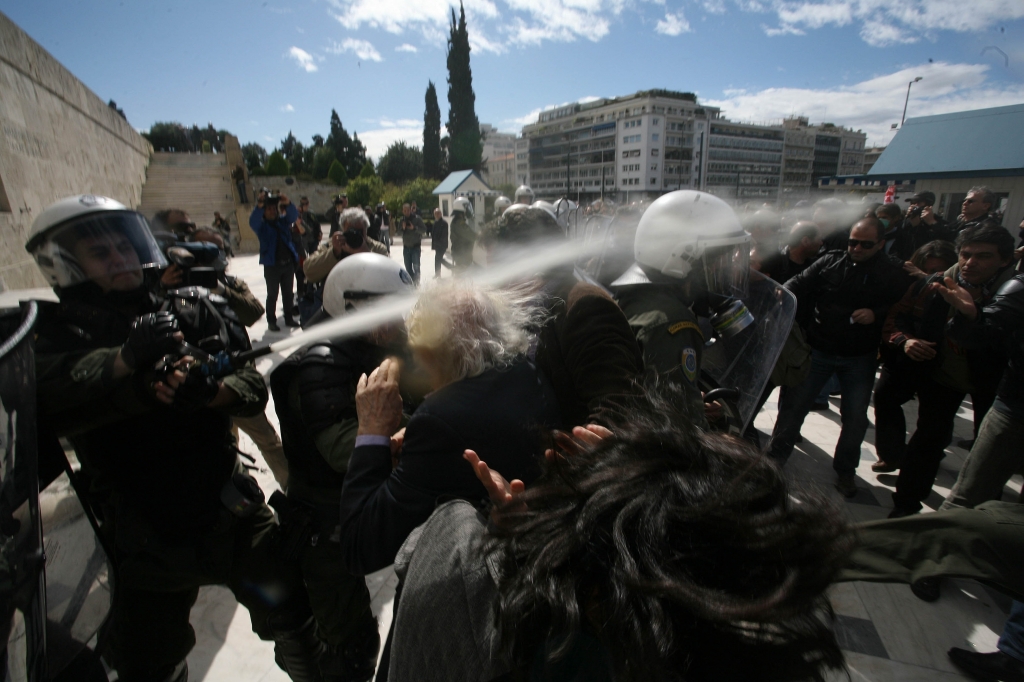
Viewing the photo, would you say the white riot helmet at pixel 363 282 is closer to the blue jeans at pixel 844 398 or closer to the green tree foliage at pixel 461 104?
the blue jeans at pixel 844 398

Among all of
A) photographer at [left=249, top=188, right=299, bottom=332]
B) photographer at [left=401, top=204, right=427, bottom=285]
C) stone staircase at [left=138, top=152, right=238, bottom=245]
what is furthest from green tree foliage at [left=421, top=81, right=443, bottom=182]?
photographer at [left=249, top=188, right=299, bottom=332]

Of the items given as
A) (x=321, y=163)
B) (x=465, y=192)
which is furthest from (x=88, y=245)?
(x=321, y=163)

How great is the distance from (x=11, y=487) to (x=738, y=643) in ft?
4.14

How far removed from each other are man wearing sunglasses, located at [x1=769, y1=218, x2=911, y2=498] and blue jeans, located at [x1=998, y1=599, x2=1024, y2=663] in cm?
144

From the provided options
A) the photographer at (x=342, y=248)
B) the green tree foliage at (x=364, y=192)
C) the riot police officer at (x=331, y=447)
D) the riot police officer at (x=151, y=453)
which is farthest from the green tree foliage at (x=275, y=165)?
the riot police officer at (x=331, y=447)

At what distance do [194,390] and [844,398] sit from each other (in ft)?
12.7

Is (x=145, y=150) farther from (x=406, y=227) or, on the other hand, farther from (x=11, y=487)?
(x=11, y=487)

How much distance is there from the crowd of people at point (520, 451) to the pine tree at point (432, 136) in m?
66.5

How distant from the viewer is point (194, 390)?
1485 mm

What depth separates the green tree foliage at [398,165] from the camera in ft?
217

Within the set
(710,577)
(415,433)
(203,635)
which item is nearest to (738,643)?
(710,577)

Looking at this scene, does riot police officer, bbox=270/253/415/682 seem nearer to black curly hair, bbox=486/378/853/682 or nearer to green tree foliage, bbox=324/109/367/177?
black curly hair, bbox=486/378/853/682

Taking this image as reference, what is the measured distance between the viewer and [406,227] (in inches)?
420

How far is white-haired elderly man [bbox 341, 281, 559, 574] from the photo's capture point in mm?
1194
